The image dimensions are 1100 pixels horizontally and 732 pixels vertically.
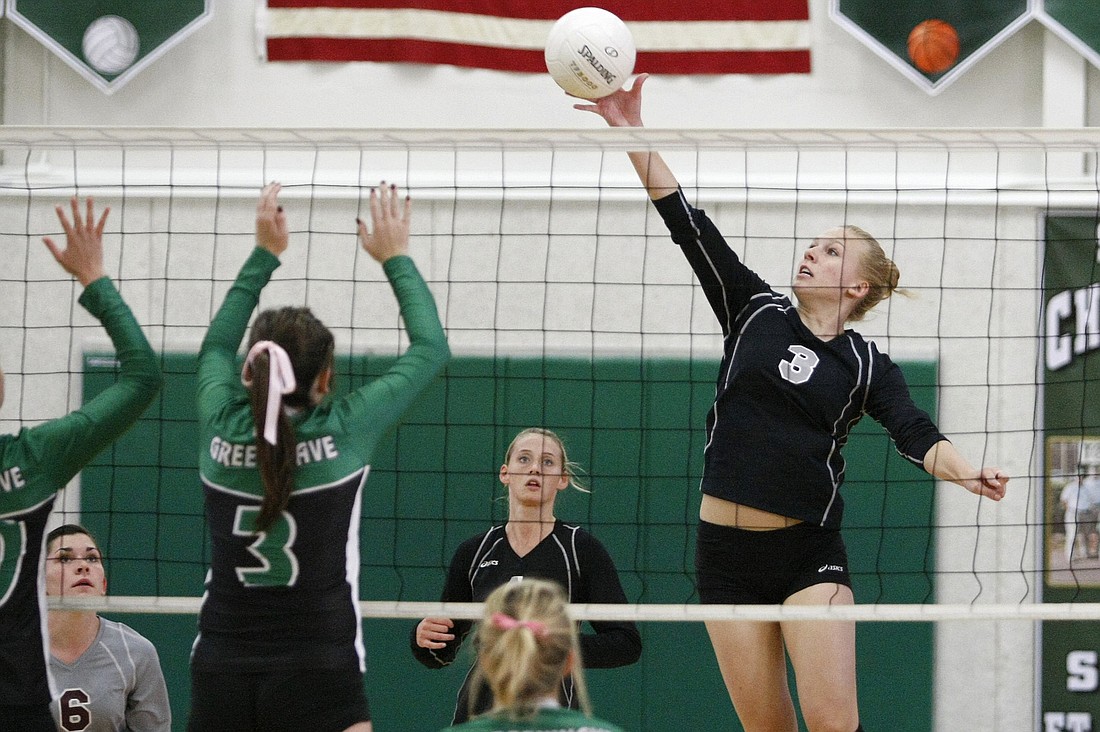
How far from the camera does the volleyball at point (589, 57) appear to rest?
13.3ft

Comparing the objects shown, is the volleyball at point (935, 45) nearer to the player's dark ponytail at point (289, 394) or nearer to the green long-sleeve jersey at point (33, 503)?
the player's dark ponytail at point (289, 394)

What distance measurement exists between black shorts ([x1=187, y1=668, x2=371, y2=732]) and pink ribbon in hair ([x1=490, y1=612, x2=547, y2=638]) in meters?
0.62

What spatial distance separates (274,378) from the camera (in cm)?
292

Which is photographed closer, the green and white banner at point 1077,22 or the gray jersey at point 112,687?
the gray jersey at point 112,687

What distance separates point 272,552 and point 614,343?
3.48m

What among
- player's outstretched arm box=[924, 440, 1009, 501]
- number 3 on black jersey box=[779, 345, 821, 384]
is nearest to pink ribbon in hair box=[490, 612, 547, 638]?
number 3 on black jersey box=[779, 345, 821, 384]

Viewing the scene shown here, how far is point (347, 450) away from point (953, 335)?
3978mm

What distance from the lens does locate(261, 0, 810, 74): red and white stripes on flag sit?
6.50m

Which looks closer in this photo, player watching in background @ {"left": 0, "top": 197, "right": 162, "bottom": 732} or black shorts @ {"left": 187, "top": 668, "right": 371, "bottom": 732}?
black shorts @ {"left": 187, "top": 668, "right": 371, "bottom": 732}

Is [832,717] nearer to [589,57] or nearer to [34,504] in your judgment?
[589,57]

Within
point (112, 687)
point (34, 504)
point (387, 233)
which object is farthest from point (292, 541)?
point (112, 687)

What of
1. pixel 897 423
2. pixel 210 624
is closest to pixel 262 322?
pixel 210 624

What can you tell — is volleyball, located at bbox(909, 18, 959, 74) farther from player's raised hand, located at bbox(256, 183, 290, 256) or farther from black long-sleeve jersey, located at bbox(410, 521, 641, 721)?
player's raised hand, located at bbox(256, 183, 290, 256)

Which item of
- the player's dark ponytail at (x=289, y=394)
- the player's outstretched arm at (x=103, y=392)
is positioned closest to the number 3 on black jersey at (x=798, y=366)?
the player's dark ponytail at (x=289, y=394)
